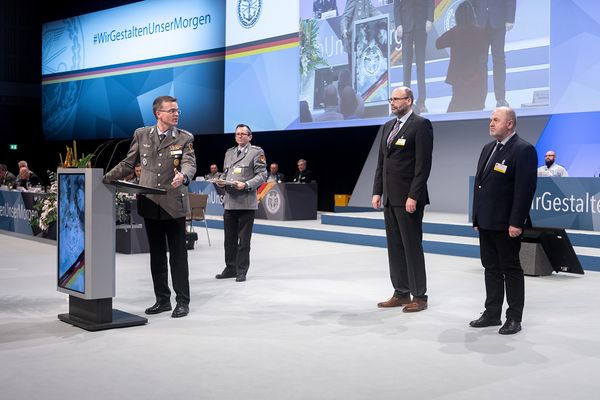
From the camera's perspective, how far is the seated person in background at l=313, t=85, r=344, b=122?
13508 millimetres

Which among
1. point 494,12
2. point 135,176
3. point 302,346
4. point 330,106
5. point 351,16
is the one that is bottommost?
point 302,346

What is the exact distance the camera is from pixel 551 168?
11.2m

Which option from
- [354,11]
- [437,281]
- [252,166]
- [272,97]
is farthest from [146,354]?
[272,97]

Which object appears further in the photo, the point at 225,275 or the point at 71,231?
the point at 225,275

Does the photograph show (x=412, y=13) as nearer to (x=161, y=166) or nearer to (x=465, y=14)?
(x=465, y=14)

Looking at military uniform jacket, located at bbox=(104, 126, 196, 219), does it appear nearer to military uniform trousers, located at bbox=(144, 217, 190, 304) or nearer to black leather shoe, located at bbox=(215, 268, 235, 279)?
military uniform trousers, located at bbox=(144, 217, 190, 304)

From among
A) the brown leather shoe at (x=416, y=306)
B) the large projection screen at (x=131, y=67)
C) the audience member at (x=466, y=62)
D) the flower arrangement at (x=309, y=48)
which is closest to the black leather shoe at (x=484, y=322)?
the brown leather shoe at (x=416, y=306)

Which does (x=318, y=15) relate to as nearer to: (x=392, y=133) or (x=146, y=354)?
(x=392, y=133)

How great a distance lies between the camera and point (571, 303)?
562cm

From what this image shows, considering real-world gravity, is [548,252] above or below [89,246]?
below

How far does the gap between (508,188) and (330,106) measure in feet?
30.8

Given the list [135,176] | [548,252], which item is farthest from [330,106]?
[548,252]

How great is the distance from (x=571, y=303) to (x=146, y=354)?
338 centimetres

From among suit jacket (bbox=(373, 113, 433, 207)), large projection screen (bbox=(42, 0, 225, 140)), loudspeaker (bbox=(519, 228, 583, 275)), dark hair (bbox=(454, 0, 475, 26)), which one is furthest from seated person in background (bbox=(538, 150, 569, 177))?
large projection screen (bbox=(42, 0, 225, 140))
